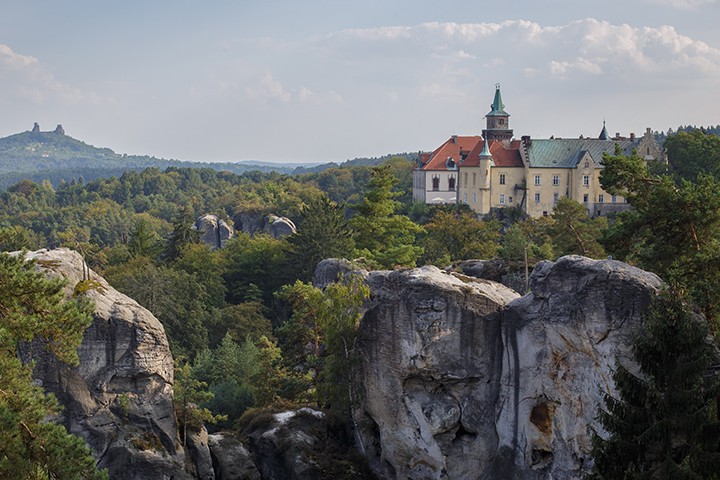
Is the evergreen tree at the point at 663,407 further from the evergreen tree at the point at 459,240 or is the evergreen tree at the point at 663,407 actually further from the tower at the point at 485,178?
the tower at the point at 485,178

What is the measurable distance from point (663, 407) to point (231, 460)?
617 inches

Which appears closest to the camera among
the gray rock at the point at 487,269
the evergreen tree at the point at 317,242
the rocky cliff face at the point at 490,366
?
the rocky cliff face at the point at 490,366

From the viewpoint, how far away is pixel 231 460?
95.3 feet

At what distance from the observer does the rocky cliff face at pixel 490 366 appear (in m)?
22.5

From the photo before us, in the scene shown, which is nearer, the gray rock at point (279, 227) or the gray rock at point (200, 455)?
the gray rock at point (200, 455)

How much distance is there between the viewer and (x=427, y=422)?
2611cm

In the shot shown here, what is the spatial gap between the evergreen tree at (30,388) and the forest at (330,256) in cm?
169

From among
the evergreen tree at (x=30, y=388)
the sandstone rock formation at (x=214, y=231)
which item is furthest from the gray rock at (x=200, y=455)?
the sandstone rock formation at (x=214, y=231)

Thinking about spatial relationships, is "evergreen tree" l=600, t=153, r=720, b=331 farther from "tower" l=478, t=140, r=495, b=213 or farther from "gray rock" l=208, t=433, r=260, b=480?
"tower" l=478, t=140, r=495, b=213

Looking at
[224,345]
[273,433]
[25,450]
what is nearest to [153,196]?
[224,345]

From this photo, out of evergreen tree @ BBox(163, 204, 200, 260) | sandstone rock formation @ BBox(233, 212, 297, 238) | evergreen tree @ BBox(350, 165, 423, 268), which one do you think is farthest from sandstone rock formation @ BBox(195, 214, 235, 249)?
evergreen tree @ BBox(350, 165, 423, 268)

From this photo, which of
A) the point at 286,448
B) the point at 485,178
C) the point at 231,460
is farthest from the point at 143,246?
the point at 286,448

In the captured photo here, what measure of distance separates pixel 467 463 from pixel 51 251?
45.1ft

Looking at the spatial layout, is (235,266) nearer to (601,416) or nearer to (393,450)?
(393,450)
